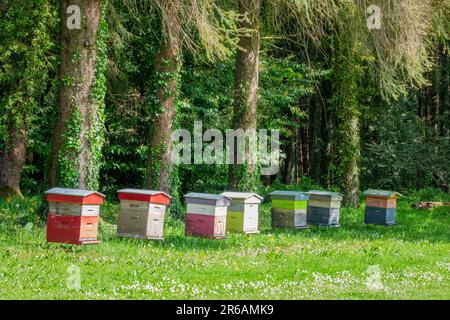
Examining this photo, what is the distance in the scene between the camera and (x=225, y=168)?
68.9 feet

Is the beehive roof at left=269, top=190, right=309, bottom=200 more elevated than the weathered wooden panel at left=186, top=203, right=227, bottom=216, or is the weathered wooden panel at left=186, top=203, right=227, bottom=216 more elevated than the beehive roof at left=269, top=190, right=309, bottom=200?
the beehive roof at left=269, top=190, right=309, bottom=200

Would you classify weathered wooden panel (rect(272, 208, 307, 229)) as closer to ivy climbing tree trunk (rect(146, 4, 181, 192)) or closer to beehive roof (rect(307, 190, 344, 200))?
beehive roof (rect(307, 190, 344, 200))

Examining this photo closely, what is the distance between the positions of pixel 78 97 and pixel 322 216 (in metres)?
6.59

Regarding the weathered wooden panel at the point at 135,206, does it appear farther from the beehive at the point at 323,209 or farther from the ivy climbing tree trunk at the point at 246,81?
the beehive at the point at 323,209

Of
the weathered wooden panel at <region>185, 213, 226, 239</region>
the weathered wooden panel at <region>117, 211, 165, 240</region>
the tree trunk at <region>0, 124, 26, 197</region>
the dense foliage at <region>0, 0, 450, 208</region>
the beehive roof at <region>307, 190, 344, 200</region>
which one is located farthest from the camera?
the tree trunk at <region>0, 124, 26, 197</region>

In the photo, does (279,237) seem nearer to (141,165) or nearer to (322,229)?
(322,229)

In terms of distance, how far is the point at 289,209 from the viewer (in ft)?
48.3

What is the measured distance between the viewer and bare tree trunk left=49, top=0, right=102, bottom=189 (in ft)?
40.3

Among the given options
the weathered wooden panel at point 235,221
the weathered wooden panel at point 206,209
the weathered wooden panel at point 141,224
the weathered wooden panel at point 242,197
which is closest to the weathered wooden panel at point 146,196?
the weathered wooden panel at point 141,224

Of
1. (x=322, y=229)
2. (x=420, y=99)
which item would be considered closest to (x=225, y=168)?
(x=322, y=229)

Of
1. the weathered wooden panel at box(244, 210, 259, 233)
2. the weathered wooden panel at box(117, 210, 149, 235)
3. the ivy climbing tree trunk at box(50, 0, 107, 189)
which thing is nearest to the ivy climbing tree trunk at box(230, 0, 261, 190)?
the weathered wooden panel at box(244, 210, 259, 233)

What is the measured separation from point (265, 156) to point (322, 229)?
737cm

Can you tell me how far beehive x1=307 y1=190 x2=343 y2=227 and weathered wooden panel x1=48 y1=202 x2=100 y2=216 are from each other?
6.62m

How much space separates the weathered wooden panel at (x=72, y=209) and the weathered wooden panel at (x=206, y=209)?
250cm
